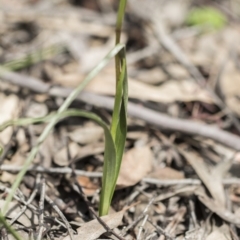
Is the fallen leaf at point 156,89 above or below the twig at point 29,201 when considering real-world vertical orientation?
above

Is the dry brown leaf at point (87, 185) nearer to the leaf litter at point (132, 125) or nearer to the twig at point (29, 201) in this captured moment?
the leaf litter at point (132, 125)

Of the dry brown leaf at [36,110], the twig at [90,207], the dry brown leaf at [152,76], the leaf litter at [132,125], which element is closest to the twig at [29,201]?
the leaf litter at [132,125]

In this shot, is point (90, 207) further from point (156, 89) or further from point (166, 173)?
point (156, 89)

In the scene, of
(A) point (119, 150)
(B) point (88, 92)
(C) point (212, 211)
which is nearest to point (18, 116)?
(B) point (88, 92)

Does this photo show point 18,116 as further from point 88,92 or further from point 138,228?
point 138,228

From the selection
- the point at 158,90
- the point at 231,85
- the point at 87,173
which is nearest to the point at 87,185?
the point at 87,173
